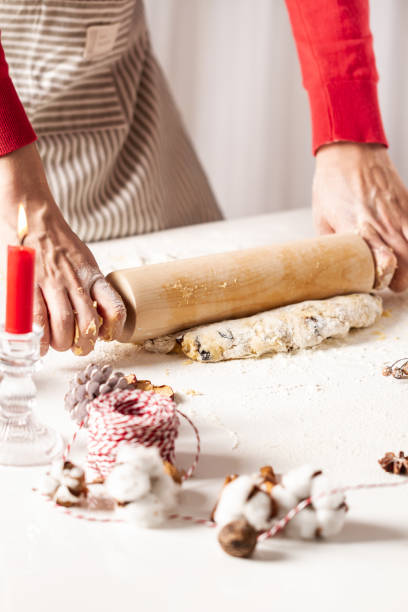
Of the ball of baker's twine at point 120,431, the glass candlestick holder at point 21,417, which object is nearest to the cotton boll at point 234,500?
the ball of baker's twine at point 120,431

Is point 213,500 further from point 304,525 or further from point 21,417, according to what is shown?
point 21,417

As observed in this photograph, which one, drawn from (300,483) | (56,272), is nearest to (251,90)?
(56,272)

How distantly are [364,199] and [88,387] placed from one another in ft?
2.43

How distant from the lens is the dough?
1.10m

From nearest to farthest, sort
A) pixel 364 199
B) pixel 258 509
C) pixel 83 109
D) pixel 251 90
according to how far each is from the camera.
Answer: pixel 258 509 → pixel 364 199 → pixel 83 109 → pixel 251 90

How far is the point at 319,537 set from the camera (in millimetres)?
698

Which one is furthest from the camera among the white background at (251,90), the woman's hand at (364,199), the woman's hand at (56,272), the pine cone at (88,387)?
the white background at (251,90)

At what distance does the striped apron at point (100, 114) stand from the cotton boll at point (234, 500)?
1.03 meters

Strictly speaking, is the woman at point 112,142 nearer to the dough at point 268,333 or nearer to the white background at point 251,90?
the dough at point 268,333

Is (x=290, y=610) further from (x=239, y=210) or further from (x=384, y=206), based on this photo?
(x=239, y=210)

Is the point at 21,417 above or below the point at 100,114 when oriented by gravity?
below

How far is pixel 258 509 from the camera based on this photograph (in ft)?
2.21

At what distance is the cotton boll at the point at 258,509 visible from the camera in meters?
0.67

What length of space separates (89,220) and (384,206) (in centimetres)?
61
